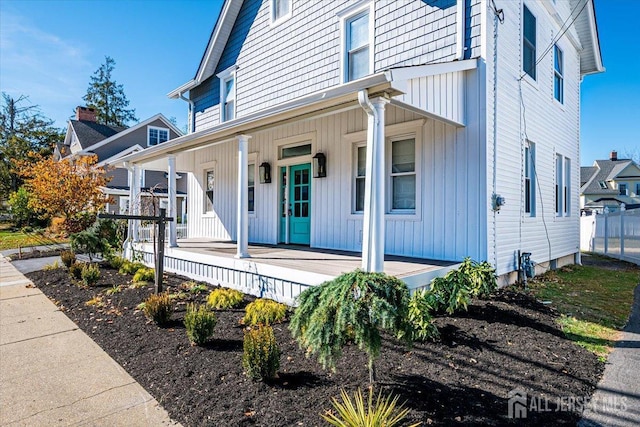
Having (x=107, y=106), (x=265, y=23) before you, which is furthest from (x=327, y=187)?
(x=107, y=106)

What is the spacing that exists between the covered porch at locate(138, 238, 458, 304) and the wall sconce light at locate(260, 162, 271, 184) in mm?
2044

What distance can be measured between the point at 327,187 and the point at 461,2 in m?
4.15

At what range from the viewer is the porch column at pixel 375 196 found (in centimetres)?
441

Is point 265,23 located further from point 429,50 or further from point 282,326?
point 282,326

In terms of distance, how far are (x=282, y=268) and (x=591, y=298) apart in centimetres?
529

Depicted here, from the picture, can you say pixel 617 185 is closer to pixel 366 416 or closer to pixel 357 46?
pixel 357 46

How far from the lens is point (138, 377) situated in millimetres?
3451

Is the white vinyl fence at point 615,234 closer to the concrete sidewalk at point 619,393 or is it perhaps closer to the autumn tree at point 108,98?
the concrete sidewalk at point 619,393

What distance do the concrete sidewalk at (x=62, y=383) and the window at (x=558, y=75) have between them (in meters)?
10.5

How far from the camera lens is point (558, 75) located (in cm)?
930

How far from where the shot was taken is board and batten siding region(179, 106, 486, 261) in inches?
237

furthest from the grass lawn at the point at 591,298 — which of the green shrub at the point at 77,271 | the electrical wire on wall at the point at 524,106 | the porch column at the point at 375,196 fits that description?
the green shrub at the point at 77,271

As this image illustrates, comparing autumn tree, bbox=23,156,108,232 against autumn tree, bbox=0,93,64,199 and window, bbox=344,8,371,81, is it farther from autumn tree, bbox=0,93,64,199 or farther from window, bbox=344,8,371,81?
autumn tree, bbox=0,93,64,199

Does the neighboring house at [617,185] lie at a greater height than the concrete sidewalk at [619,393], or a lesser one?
greater
